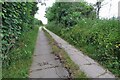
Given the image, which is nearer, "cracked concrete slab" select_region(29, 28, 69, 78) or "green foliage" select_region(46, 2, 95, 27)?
"cracked concrete slab" select_region(29, 28, 69, 78)

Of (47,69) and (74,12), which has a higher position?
(74,12)

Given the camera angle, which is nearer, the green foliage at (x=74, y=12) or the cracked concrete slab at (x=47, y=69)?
the cracked concrete slab at (x=47, y=69)

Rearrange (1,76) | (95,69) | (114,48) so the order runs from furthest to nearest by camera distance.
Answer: (114,48) < (95,69) < (1,76)

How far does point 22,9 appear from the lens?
8.70 meters

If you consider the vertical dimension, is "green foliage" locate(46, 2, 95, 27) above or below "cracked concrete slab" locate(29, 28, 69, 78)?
above

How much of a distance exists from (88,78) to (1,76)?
7.06 feet

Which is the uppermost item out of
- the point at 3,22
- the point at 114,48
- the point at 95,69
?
the point at 3,22

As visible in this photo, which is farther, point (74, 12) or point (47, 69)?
point (74, 12)

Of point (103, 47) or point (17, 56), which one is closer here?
point (17, 56)

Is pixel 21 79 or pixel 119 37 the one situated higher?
pixel 119 37

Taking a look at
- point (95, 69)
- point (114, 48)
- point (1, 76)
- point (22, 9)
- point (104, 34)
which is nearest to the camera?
point (1, 76)

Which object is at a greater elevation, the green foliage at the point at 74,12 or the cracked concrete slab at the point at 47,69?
the green foliage at the point at 74,12

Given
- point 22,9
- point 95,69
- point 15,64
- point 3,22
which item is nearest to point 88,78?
point 95,69

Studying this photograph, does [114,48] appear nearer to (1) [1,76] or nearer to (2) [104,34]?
(2) [104,34]
